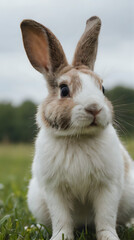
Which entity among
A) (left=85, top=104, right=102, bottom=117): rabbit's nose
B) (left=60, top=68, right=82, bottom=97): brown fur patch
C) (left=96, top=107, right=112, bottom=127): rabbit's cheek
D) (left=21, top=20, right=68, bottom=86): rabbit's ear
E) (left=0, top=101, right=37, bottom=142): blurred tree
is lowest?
(left=0, top=101, right=37, bottom=142): blurred tree

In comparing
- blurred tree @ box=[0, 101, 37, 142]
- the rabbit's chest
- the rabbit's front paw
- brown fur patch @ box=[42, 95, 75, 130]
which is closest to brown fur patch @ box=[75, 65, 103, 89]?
brown fur patch @ box=[42, 95, 75, 130]

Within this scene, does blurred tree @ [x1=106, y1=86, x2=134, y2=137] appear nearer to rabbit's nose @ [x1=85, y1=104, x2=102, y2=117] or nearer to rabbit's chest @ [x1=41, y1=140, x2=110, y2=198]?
rabbit's chest @ [x1=41, y1=140, x2=110, y2=198]

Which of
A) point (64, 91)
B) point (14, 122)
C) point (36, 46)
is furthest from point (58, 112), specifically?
point (14, 122)

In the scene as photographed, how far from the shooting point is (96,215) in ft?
13.9

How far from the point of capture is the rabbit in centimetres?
393

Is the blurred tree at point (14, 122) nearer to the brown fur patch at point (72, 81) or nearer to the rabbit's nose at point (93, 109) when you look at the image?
the brown fur patch at point (72, 81)

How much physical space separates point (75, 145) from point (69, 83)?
0.67 m

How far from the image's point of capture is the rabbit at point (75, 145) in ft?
12.9

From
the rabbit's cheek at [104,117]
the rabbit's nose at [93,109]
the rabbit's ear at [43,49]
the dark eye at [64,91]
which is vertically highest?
the rabbit's ear at [43,49]

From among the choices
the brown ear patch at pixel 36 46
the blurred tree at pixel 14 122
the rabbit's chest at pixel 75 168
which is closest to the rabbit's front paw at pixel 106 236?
the rabbit's chest at pixel 75 168

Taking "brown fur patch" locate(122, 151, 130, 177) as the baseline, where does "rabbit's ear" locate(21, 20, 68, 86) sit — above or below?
above

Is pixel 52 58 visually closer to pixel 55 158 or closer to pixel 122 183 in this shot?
pixel 55 158

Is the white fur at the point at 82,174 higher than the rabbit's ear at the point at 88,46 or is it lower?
lower

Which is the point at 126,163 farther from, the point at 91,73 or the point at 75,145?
the point at 91,73
